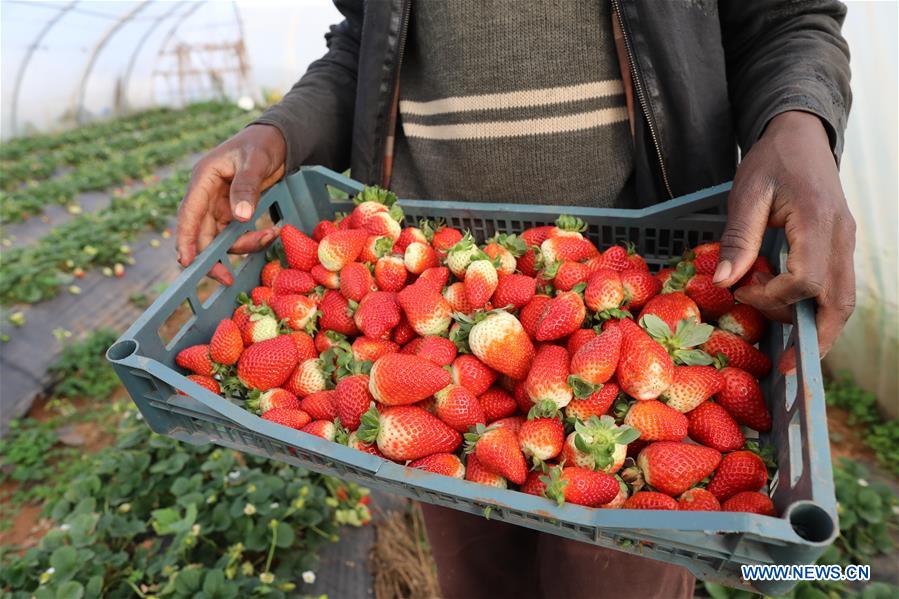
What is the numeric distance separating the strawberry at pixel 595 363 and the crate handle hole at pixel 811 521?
39 centimetres

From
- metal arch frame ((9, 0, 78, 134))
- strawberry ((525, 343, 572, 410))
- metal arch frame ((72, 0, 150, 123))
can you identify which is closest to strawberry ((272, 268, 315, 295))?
strawberry ((525, 343, 572, 410))

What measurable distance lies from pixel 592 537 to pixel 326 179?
1.20 metres

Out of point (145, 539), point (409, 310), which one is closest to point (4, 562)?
point (145, 539)

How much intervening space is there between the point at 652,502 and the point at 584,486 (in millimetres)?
120

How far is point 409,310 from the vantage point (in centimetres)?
128

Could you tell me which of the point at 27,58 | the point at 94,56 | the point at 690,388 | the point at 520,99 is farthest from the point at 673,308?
the point at 94,56

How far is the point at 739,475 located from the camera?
95 cm

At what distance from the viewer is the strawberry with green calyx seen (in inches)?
43.9

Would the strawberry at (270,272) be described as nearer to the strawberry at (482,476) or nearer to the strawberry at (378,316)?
the strawberry at (378,316)

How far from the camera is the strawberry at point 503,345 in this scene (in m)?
1.15

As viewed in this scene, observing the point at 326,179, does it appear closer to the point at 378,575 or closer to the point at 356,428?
the point at 356,428

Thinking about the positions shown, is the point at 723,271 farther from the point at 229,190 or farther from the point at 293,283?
the point at 229,190

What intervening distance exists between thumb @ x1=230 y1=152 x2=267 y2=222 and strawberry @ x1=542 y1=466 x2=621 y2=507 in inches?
36.6

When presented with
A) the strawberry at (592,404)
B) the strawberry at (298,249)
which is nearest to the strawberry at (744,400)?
the strawberry at (592,404)
